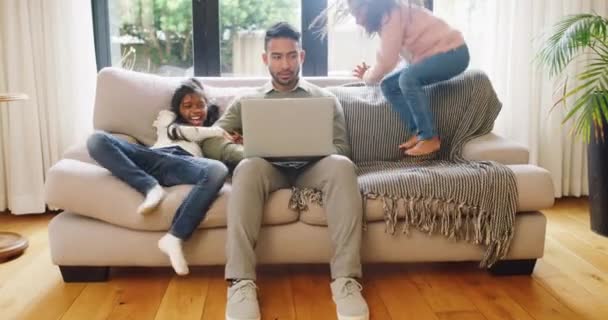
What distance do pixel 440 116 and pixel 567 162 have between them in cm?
119

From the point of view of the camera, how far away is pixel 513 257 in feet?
7.20

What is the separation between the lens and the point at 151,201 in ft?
6.70

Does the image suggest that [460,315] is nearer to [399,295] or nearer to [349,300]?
[399,295]

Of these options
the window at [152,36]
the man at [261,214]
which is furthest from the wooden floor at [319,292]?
the window at [152,36]

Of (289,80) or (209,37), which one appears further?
(209,37)

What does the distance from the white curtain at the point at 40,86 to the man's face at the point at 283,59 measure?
1187mm

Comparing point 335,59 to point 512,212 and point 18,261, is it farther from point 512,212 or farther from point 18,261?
point 18,261

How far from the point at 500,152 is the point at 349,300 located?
91 cm

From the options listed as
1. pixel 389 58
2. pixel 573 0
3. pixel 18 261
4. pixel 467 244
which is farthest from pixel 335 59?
pixel 18 261

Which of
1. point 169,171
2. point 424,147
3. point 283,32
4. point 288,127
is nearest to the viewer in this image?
point 288,127

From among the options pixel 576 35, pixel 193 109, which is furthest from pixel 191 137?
pixel 576 35

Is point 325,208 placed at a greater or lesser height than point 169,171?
lesser

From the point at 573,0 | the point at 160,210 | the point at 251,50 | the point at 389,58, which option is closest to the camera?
the point at 160,210

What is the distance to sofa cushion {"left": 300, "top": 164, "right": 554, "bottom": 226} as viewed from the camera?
6.89 feet
